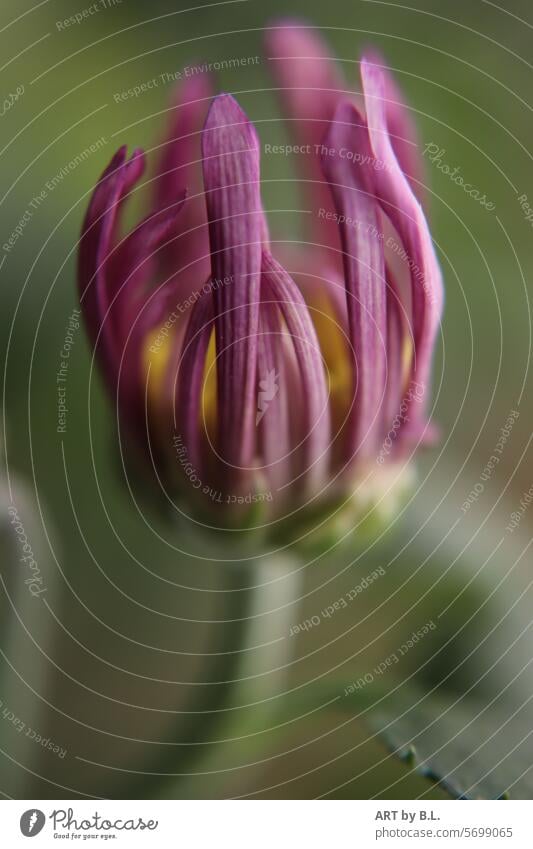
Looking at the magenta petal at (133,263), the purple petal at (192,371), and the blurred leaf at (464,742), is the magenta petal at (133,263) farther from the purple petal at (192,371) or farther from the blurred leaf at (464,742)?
the blurred leaf at (464,742)

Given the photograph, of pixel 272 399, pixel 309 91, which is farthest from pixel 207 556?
pixel 309 91

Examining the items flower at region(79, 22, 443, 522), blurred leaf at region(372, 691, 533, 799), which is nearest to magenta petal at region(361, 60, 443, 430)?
flower at region(79, 22, 443, 522)

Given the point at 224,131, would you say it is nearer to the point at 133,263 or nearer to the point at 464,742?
the point at 133,263

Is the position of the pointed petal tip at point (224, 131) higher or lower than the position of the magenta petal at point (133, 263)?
higher
